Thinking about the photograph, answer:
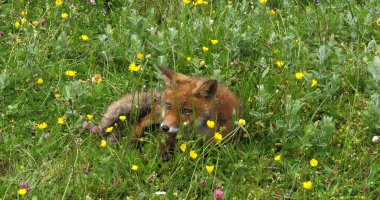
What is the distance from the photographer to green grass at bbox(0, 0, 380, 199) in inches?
171

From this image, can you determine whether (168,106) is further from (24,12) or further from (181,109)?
(24,12)

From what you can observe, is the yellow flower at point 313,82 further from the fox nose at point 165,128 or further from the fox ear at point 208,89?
the fox nose at point 165,128

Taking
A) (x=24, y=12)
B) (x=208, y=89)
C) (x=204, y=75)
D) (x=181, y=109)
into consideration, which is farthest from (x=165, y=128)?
(x=24, y=12)

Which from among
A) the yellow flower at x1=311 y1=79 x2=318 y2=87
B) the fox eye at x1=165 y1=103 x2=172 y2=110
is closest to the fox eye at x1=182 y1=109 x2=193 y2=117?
the fox eye at x1=165 y1=103 x2=172 y2=110

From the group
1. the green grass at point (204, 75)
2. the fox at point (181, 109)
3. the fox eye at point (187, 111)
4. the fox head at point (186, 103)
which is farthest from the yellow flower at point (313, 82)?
the fox eye at point (187, 111)

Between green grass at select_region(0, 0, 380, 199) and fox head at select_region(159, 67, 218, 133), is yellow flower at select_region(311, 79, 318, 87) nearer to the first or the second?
green grass at select_region(0, 0, 380, 199)

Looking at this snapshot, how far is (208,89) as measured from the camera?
4754mm

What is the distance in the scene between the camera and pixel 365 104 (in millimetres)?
5363

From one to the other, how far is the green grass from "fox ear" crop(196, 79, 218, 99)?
0.38 metres

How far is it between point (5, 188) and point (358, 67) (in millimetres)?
3155

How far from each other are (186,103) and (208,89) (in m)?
0.20

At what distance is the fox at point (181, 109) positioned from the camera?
15.5ft

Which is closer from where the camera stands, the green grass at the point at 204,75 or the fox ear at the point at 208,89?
the green grass at the point at 204,75

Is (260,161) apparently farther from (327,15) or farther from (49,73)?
(327,15)
